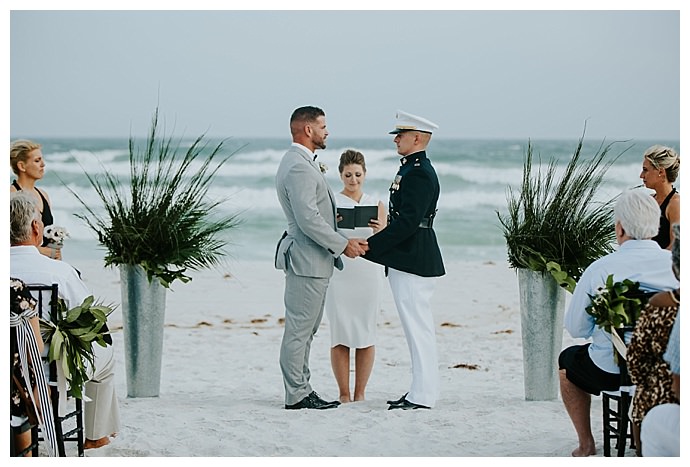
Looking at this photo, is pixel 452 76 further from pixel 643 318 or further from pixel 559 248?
pixel 643 318

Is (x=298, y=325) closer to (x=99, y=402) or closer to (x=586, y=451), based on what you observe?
(x=99, y=402)

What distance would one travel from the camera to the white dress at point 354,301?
221 inches

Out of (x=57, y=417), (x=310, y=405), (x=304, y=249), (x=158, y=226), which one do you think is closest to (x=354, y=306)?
(x=304, y=249)

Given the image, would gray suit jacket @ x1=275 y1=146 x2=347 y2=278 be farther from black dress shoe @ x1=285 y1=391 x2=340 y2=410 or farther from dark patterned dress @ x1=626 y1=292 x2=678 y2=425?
dark patterned dress @ x1=626 y1=292 x2=678 y2=425

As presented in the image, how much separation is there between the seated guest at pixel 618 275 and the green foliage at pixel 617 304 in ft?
0.18

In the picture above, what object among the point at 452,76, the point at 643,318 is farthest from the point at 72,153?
the point at 643,318

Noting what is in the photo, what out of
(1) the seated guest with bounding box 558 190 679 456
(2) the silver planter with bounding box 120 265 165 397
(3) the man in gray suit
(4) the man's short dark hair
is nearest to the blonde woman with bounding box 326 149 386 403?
(3) the man in gray suit

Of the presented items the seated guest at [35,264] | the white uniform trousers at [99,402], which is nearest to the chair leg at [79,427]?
the seated guest at [35,264]

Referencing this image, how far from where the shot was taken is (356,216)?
225 inches

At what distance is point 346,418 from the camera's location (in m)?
5.14

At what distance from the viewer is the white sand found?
15.2 ft

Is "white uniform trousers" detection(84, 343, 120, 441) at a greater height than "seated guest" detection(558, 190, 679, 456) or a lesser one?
lesser

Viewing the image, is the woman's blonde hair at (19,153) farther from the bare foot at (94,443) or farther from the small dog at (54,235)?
the bare foot at (94,443)

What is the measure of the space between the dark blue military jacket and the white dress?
9.5 inches
